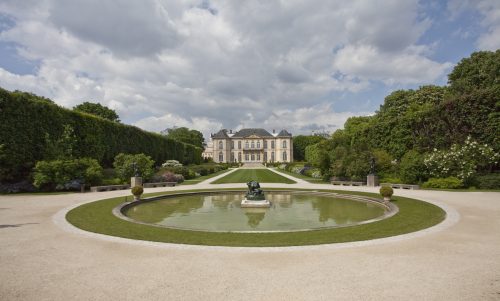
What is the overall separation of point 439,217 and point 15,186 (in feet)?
73.3

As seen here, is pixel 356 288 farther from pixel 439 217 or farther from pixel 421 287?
pixel 439 217

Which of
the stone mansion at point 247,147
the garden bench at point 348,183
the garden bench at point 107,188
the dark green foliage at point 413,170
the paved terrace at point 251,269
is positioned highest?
the stone mansion at point 247,147

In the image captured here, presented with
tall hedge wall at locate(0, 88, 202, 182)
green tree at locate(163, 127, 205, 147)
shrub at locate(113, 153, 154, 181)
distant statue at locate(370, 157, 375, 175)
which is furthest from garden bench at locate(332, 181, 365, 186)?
green tree at locate(163, 127, 205, 147)


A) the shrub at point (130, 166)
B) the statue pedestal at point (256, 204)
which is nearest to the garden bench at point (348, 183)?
the statue pedestal at point (256, 204)

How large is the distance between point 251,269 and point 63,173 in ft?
60.0

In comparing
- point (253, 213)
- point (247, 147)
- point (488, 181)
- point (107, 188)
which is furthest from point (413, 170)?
point (247, 147)

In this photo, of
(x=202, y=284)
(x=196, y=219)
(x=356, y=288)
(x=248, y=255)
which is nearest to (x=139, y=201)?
(x=196, y=219)

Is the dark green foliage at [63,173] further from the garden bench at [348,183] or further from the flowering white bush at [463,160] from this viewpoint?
the flowering white bush at [463,160]

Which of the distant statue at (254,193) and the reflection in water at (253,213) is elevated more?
the distant statue at (254,193)

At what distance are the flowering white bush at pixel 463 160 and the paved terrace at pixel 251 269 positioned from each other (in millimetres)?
13254

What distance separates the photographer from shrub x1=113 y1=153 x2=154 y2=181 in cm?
2395

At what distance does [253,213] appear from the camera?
12.5 metres

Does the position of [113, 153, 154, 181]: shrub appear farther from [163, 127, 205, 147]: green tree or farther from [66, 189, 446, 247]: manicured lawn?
[163, 127, 205, 147]: green tree

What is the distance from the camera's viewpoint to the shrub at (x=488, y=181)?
60.5 ft
